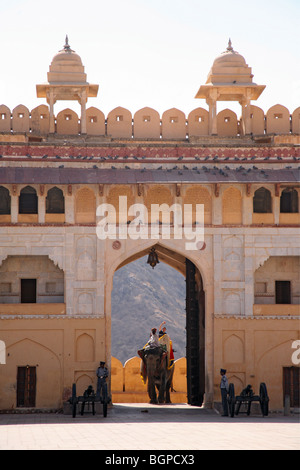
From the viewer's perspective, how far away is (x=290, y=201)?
2381 cm

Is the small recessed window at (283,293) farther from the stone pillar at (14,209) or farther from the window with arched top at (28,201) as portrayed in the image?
the stone pillar at (14,209)

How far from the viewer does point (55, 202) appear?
23422mm

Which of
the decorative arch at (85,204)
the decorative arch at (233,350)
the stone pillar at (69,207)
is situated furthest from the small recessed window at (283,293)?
the stone pillar at (69,207)

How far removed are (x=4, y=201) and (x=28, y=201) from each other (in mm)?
553

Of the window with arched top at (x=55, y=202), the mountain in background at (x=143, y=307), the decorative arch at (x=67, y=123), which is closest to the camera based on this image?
the window with arched top at (x=55, y=202)

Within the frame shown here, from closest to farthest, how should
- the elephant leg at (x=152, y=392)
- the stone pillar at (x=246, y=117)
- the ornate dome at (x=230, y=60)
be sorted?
the elephant leg at (x=152, y=392) → the stone pillar at (x=246, y=117) → the ornate dome at (x=230, y=60)

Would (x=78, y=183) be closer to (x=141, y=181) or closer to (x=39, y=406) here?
(x=141, y=181)

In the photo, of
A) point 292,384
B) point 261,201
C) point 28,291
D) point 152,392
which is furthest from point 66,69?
point 292,384
